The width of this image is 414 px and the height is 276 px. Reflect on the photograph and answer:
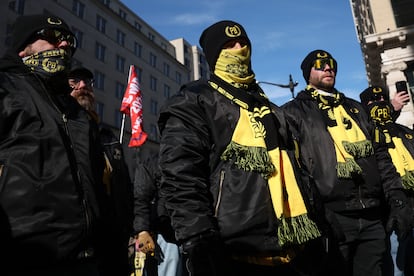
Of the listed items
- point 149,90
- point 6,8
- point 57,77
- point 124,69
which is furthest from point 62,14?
point 57,77

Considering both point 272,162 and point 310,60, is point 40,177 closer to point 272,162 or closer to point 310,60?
point 272,162

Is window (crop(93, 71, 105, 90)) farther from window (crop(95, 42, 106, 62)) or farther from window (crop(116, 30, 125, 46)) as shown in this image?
window (crop(116, 30, 125, 46))

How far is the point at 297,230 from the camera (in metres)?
2.25

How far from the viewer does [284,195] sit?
238 cm

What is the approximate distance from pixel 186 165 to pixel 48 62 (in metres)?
1.12

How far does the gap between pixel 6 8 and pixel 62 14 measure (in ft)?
22.5

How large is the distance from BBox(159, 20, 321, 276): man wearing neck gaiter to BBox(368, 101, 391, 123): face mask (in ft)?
9.47

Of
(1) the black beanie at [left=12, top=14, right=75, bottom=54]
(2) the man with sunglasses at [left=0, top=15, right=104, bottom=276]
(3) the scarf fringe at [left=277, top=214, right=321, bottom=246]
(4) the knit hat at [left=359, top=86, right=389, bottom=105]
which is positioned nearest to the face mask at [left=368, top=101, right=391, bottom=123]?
(4) the knit hat at [left=359, top=86, right=389, bottom=105]

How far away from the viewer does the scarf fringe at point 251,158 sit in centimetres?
230

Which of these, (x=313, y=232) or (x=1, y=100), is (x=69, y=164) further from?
(x=313, y=232)

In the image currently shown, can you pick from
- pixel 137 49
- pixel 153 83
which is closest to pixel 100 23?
pixel 137 49

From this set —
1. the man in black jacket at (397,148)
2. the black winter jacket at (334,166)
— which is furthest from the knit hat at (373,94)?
the black winter jacket at (334,166)

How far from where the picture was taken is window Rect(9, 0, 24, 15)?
28.6 m

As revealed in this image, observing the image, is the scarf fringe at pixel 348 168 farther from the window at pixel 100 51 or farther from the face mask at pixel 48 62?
the window at pixel 100 51
